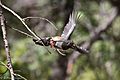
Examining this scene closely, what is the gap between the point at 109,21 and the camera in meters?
2.45

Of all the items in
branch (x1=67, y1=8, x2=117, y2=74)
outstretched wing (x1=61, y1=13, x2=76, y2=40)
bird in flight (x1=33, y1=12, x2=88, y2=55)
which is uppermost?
branch (x1=67, y1=8, x2=117, y2=74)

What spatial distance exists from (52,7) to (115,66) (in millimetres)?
695

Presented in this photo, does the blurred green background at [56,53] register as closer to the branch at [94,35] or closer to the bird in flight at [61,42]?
the branch at [94,35]

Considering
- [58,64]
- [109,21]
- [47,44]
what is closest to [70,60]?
[58,64]

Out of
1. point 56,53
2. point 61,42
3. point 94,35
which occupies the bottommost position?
point 61,42

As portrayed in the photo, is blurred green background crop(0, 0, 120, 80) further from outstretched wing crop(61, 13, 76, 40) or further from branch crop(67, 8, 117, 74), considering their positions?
outstretched wing crop(61, 13, 76, 40)

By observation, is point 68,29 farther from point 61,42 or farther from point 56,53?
point 56,53

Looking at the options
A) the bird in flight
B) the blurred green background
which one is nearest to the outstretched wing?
the bird in flight

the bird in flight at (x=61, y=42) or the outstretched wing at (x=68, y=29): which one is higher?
the outstretched wing at (x=68, y=29)

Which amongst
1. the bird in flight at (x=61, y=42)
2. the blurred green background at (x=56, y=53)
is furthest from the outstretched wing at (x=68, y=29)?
the blurred green background at (x=56, y=53)

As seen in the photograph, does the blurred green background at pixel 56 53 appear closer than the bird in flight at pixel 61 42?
No

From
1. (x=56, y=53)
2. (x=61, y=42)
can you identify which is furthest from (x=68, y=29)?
(x=56, y=53)

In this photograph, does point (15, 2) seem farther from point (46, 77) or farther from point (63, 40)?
point (63, 40)

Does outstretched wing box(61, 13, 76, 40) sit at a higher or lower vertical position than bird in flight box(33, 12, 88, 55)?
higher
